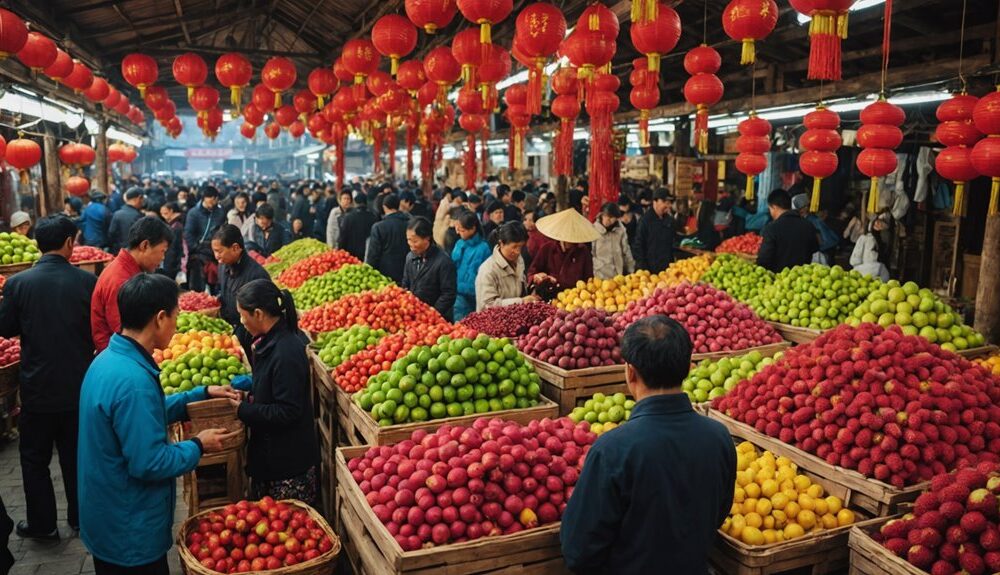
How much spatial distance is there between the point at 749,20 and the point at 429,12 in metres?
2.07

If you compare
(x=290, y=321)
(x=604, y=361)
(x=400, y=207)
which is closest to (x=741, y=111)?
(x=400, y=207)

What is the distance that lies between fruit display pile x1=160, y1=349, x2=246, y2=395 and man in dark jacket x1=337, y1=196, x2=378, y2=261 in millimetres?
5487

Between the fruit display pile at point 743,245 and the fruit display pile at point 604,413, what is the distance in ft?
23.7

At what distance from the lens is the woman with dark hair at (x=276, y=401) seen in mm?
3529

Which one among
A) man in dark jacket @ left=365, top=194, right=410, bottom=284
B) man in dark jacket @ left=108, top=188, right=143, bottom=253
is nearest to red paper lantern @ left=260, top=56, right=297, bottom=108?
man in dark jacket @ left=365, top=194, right=410, bottom=284

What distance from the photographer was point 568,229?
6.57 m

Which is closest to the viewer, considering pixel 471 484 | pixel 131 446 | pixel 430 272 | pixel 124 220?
pixel 131 446

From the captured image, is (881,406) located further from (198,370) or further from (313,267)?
(313,267)

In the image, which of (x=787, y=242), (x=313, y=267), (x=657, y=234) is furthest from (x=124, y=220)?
(x=787, y=242)

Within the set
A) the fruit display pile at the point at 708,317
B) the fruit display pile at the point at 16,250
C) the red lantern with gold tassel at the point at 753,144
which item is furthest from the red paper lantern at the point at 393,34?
the fruit display pile at the point at 16,250

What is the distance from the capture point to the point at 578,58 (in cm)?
511

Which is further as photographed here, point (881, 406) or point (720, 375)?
point (720, 375)

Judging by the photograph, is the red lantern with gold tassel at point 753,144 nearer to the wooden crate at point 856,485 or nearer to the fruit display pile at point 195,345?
the wooden crate at point 856,485

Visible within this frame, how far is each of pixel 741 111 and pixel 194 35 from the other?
8.16 metres
